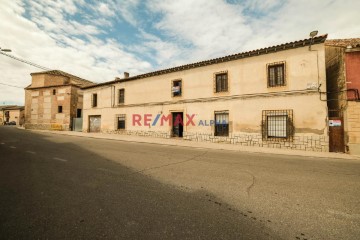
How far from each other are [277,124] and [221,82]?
499cm

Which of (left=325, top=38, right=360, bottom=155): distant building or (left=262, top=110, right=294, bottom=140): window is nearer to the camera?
(left=325, top=38, right=360, bottom=155): distant building

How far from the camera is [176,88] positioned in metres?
A: 16.4

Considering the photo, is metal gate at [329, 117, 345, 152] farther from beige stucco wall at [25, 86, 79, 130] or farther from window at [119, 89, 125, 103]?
beige stucco wall at [25, 86, 79, 130]

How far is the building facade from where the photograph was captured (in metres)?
11.1

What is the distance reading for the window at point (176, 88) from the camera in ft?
53.6

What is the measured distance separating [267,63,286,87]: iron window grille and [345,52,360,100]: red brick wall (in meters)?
3.18

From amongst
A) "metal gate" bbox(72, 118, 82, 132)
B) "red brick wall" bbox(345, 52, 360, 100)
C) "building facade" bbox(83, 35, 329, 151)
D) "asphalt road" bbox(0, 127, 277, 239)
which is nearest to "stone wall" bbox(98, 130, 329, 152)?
"building facade" bbox(83, 35, 329, 151)

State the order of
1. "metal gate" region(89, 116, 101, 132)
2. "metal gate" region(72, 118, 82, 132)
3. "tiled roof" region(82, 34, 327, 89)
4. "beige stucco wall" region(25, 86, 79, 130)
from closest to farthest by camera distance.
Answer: "tiled roof" region(82, 34, 327, 89), "metal gate" region(89, 116, 101, 132), "metal gate" region(72, 118, 82, 132), "beige stucco wall" region(25, 86, 79, 130)

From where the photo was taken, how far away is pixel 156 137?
56.4 feet

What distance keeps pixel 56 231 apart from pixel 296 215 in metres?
3.58

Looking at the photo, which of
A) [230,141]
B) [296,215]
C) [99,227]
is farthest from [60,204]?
[230,141]

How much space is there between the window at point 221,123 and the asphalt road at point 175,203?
812cm

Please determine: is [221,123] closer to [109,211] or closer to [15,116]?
[109,211]

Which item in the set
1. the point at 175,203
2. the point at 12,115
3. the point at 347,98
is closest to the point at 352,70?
the point at 347,98
